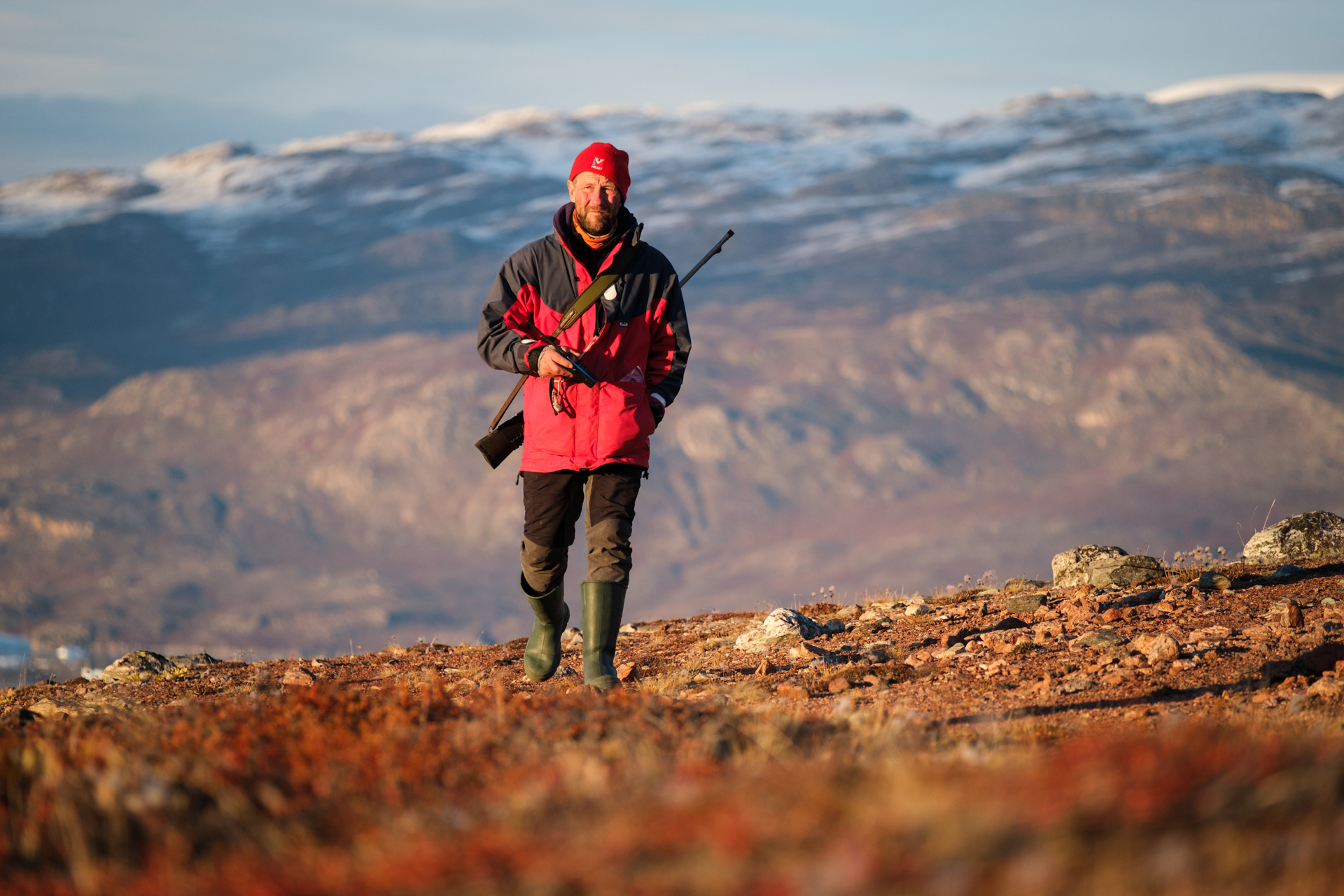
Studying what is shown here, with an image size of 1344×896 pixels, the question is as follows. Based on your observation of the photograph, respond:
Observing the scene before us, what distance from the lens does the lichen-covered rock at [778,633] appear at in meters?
9.66

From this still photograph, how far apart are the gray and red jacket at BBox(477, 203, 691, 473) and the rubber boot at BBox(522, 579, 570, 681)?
109 cm

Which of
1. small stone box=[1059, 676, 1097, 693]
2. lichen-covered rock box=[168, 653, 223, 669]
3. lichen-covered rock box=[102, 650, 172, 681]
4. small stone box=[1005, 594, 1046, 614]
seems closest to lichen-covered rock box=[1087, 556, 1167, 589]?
small stone box=[1005, 594, 1046, 614]

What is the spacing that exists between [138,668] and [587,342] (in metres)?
5.97

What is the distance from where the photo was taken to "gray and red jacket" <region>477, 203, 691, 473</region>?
271 inches

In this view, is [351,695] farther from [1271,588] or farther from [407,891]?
[1271,588]

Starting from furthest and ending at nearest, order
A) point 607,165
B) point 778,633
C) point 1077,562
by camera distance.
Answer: point 1077,562, point 778,633, point 607,165

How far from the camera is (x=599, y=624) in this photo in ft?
23.7

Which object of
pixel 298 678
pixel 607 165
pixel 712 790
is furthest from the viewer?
pixel 298 678

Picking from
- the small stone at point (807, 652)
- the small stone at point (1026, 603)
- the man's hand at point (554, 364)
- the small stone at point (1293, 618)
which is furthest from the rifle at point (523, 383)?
the small stone at point (1293, 618)

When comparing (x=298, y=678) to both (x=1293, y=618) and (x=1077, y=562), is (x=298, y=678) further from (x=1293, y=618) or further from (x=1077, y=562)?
(x=1293, y=618)

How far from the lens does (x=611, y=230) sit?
705cm

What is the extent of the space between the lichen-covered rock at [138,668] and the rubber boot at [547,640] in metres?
4.01

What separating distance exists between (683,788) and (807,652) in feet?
19.0

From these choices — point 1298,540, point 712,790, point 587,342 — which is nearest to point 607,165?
point 587,342
